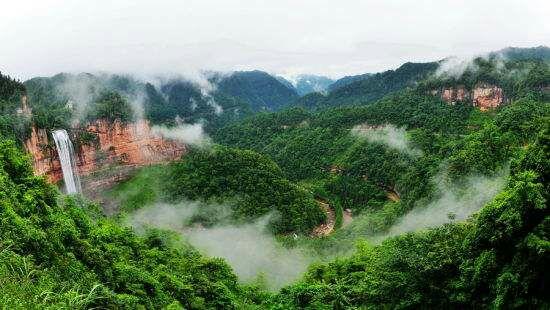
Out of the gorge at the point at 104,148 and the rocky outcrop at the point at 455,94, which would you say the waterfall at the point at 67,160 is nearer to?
the gorge at the point at 104,148

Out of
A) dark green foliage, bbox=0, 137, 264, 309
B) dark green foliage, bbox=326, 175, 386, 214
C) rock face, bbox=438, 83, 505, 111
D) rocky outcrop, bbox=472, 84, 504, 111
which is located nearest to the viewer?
dark green foliage, bbox=0, 137, 264, 309

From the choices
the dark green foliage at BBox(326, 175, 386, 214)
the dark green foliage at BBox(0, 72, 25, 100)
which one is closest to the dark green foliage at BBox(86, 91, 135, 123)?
the dark green foliage at BBox(0, 72, 25, 100)

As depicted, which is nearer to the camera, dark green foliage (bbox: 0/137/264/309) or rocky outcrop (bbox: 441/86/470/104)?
dark green foliage (bbox: 0/137/264/309)

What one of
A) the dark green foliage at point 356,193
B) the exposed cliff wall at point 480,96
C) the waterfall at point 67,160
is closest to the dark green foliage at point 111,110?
the waterfall at point 67,160

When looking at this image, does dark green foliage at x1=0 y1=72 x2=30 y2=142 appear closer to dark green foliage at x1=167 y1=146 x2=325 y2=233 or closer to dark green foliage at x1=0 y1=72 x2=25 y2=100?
dark green foliage at x1=0 y1=72 x2=25 y2=100

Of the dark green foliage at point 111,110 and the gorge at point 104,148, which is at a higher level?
the dark green foliage at point 111,110

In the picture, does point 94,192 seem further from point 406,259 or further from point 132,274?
point 406,259

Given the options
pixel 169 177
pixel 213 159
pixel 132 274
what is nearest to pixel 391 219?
pixel 213 159
